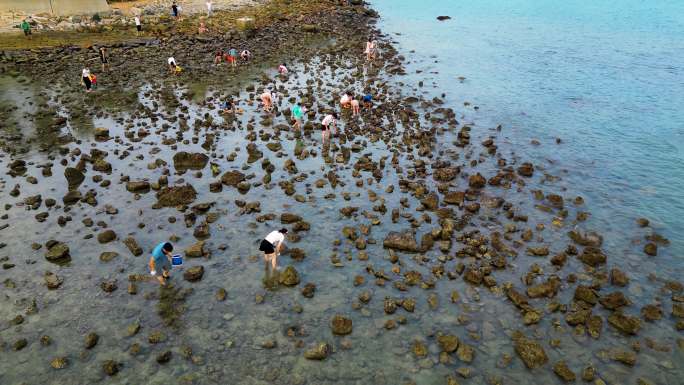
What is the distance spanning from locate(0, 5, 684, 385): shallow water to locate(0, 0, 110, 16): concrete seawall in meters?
48.4

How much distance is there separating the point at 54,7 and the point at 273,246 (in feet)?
217

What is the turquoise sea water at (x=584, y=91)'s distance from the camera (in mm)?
24875

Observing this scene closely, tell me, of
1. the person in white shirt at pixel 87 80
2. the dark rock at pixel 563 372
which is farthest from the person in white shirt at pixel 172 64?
the dark rock at pixel 563 372

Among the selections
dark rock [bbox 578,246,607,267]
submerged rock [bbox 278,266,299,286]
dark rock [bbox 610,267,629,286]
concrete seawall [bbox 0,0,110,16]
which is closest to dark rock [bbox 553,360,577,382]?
dark rock [bbox 610,267,629,286]

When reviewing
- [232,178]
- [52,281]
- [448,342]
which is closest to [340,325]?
[448,342]

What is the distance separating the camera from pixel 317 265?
17844 millimetres

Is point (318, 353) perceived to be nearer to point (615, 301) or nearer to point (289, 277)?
point (289, 277)

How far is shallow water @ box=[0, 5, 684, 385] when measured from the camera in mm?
13453

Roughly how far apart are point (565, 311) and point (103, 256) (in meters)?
19.3

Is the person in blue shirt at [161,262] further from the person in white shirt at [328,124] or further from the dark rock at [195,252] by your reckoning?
the person in white shirt at [328,124]

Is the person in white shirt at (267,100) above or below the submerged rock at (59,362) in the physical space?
above

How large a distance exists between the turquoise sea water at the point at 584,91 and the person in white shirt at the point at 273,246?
643 inches

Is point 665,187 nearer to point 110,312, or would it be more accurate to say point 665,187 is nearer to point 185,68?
point 110,312

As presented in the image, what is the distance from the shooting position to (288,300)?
632 inches
